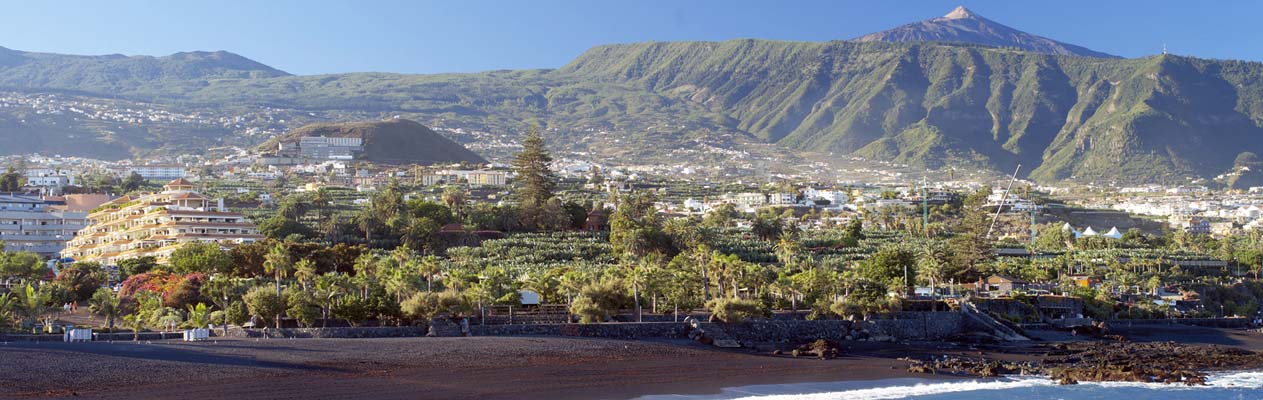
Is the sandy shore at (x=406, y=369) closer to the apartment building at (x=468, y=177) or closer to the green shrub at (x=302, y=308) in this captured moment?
the green shrub at (x=302, y=308)

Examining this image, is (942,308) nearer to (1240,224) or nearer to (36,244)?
(36,244)

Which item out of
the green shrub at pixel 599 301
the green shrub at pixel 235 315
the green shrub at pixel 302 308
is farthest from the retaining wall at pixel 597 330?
the green shrub at pixel 235 315

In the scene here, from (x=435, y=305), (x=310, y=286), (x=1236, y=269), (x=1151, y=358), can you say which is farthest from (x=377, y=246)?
(x=1236, y=269)

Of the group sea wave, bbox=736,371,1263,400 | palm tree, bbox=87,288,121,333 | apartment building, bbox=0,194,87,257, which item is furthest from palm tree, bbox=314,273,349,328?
apartment building, bbox=0,194,87,257

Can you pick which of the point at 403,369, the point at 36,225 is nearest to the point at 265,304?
the point at 403,369

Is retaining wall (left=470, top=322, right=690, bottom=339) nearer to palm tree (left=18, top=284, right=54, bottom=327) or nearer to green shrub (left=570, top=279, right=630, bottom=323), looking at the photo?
green shrub (left=570, top=279, right=630, bottom=323)

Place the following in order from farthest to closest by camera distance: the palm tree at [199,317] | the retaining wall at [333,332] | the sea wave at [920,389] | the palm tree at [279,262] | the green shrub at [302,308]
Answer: the palm tree at [279,262] < the palm tree at [199,317] < the green shrub at [302,308] < the retaining wall at [333,332] < the sea wave at [920,389]

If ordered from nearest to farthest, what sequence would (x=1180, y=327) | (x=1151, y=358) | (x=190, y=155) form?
(x=1151, y=358), (x=1180, y=327), (x=190, y=155)
